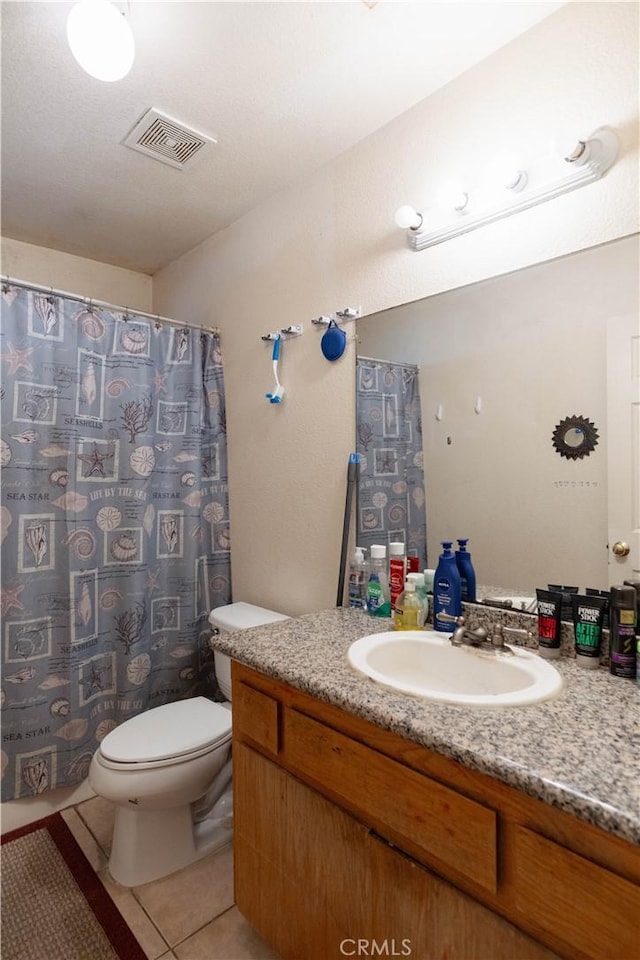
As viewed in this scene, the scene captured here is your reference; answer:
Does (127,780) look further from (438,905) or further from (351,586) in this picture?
(438,905)

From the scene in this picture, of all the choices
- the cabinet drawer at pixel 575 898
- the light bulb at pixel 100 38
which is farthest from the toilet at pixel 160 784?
the light bulb at pixel 100 38

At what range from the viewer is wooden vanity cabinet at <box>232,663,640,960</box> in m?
0.67

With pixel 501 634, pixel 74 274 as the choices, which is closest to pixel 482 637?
pixel 501 634

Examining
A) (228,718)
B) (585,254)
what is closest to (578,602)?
(585,254)

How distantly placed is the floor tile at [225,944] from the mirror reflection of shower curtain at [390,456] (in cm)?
112

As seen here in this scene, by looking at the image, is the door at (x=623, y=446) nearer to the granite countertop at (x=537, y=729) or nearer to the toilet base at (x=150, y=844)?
the granite countertop at (x=537, y=729)

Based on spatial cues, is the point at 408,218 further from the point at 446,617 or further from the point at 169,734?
the point at 169,734

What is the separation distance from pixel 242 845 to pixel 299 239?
6.58 ft

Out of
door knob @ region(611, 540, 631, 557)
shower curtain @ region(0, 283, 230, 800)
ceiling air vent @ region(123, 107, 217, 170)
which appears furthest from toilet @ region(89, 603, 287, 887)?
ceiling air vent @ region(123, 107, 217, 170)

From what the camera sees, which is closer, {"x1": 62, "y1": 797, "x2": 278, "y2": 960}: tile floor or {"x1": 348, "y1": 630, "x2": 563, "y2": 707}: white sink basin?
{"x1": 348, "y1": 630, "x2": 563, "y2": 707}: white sink basin

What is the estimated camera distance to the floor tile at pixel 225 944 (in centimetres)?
129

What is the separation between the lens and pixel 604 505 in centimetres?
115

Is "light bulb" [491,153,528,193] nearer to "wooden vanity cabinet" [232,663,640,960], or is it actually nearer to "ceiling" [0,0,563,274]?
"ceiling" [0,0,563,274]

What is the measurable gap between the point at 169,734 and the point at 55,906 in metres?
0.53
